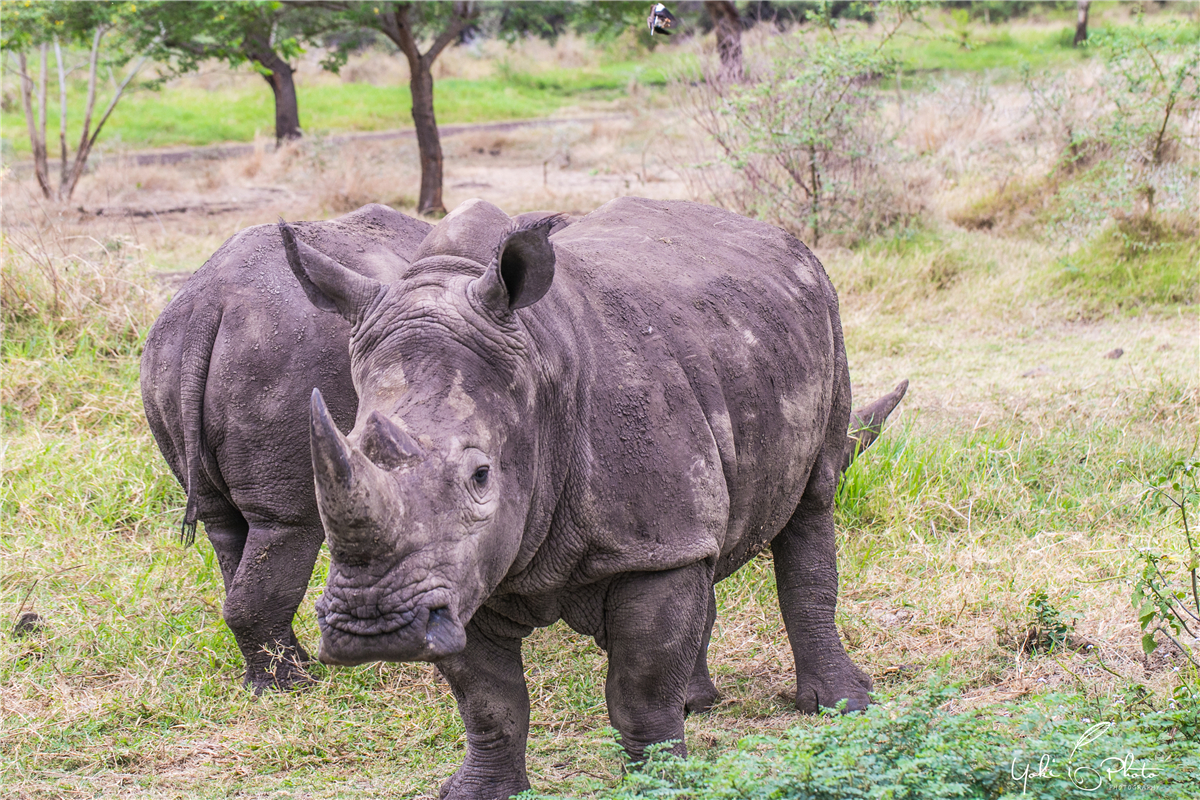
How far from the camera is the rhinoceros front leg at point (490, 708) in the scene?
360 centimetres

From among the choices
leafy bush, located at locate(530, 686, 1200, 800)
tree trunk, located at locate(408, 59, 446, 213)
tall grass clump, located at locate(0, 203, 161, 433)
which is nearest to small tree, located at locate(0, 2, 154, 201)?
tree trunk, located at locate(408, 59, 446, 213)

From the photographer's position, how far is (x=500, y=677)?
366cm

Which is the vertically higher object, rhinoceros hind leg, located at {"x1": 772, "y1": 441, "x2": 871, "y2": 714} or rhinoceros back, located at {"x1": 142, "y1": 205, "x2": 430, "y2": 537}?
rhinoceros back, located at {"x1": 142, "y1": 205, "x2": 430, "y2": 537}

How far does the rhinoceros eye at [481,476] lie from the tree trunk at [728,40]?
9351mm

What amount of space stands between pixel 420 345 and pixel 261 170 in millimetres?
15077

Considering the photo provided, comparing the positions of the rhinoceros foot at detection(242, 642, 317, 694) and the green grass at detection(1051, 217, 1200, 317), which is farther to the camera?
the green grass at detection(1051, 217, 1200, 317)

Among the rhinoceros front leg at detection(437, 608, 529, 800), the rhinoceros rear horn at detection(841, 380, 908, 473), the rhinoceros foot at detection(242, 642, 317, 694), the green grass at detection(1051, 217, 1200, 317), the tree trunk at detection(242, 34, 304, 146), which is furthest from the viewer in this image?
the tree trunk at detection(242, 34, 304, 146)

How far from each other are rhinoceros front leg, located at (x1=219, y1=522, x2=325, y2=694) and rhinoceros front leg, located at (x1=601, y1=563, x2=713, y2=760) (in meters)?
1.63

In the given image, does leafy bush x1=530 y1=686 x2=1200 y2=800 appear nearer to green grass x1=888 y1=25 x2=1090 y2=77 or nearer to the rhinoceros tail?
the rhinoceros tail

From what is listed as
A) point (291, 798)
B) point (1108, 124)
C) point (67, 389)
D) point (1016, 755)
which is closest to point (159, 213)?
point (67, 389)

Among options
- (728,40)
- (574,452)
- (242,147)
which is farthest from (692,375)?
(242,147)

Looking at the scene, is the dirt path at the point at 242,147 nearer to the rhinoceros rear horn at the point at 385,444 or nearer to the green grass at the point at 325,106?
the green grass at the point at 325,106

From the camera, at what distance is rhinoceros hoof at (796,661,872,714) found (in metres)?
4.44

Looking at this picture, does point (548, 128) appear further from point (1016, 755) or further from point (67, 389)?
point (1016, 755)
